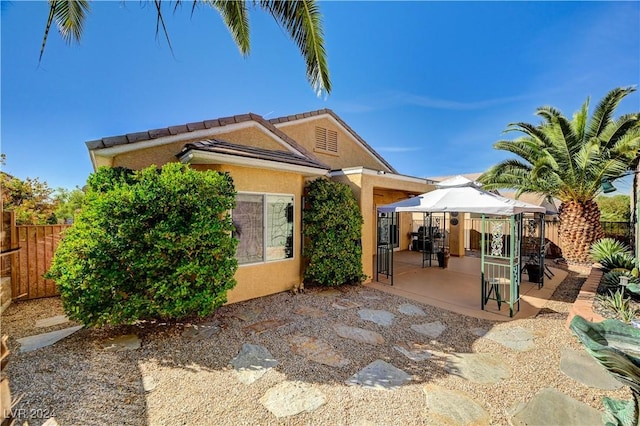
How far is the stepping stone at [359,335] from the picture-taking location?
6.29 m

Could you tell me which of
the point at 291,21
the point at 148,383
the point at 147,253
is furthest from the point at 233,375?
the point at 291,21

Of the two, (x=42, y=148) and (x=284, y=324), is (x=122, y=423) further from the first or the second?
(x=42, y=148)

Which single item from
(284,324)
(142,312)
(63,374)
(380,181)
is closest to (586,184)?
(380,181)

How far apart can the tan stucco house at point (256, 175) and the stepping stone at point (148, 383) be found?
369cm

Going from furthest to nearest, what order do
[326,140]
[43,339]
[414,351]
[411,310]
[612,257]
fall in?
[326,140], [612,257], [411,310], [43,339], [414,351]

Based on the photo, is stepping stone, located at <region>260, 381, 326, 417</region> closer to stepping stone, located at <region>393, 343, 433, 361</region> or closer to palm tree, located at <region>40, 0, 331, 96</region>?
stepping stone, located at <region>393, 343, 433, 361</region>

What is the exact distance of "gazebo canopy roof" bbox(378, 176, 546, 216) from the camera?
7.90 meters

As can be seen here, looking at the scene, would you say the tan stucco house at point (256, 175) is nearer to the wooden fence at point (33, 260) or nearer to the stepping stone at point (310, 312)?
the stepping stone at point (310, 312)

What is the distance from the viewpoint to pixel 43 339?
20.1 feet

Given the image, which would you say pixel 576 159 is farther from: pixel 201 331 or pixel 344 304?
pixel 201 331

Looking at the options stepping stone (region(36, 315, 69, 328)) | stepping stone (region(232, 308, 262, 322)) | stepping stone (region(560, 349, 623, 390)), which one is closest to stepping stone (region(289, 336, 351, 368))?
stepping stone (region(232, 308, 262, 322))

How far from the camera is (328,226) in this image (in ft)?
31.5

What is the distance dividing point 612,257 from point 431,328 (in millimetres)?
8703

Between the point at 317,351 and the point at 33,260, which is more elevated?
the point at 33,260
